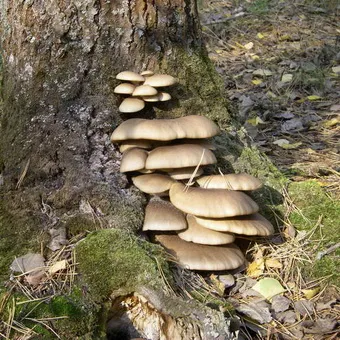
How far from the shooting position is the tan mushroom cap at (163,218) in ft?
9.59

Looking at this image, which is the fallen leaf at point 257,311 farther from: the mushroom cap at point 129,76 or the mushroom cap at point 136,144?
the mushroom cap at point 129,76

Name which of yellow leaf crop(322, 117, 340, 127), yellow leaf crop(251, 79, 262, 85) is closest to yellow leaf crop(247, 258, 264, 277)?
yellow leaf crop(322, 117, 340, 127)

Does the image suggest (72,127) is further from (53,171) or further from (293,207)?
(293,207)

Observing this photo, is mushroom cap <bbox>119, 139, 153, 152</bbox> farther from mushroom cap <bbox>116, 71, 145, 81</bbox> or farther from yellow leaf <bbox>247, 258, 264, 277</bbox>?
yellow leaf <bbox>247, 258, 264, 277</bbox>

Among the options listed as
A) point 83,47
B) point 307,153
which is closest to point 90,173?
point 83,47

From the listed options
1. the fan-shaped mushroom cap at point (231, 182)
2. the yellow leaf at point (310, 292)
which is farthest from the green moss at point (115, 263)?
the yellow leaf at point (310, 292)

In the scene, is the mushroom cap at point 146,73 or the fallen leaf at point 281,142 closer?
the mushroom cap at point 146,73

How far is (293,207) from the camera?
359cm

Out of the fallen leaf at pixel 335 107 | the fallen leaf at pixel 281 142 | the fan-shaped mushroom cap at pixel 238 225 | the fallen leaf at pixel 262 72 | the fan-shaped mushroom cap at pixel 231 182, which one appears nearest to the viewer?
the fan-shaped mushroom cap at pixel 238 225

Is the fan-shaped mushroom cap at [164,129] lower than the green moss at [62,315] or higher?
higher

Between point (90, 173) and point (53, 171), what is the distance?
0.23 metres

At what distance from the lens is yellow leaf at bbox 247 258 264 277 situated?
3180 mm

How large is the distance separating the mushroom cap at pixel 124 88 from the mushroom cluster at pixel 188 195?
0.73 feet

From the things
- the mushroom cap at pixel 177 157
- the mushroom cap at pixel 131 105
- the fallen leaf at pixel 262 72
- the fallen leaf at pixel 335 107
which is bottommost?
the fallen leaf at pixel 262 72
